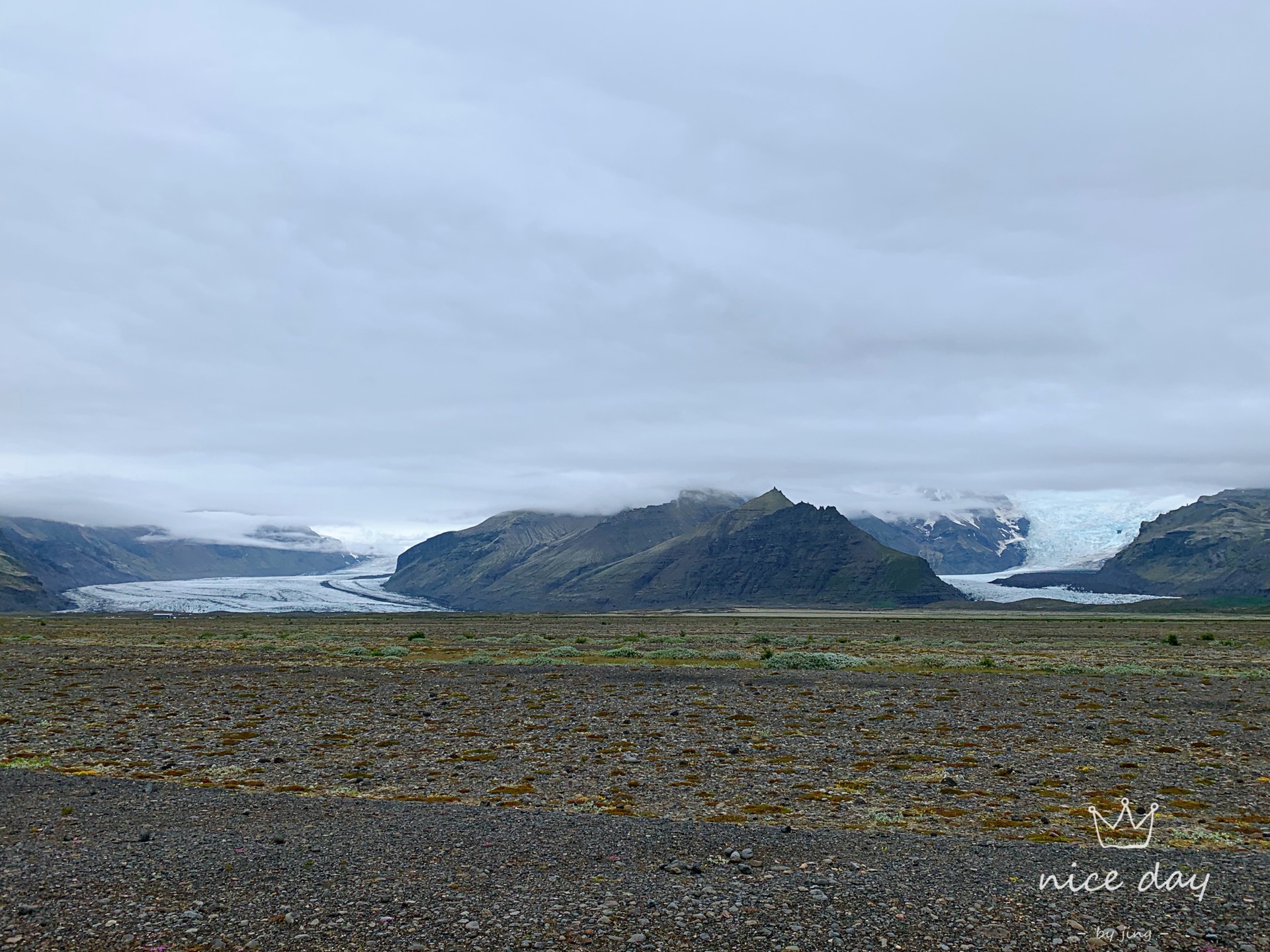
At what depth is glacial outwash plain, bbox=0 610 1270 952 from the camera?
992 cm

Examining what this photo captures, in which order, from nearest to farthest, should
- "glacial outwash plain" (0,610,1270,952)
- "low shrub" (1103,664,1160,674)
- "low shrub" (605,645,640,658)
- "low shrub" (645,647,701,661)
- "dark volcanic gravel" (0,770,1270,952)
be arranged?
"dark volcanic gravel" (0,770,1270,952) < "glacial outwash plain" (0,610,1270,952) < "low shrub" (1103,664,1160,674) < "low shrub" (645,647,701,661) < "low shrub" (605,645,640,658)

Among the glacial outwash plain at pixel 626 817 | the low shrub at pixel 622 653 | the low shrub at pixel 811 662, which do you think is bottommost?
the low shrub at pixel 622 653

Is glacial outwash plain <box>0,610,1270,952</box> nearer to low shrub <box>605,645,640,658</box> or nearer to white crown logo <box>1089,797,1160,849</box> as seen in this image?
white crown logo <box>1089,797,1160,849</box>

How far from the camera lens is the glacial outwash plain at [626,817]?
32.6ft

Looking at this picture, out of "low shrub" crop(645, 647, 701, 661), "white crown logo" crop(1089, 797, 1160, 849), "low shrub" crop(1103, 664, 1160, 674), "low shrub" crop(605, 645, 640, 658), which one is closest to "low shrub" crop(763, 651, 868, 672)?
"low shrub" crop(645, 647, 701, 661)

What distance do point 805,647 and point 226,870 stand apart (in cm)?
6518

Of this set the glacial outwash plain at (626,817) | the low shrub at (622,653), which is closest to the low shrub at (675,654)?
the low shrub at (622,653)

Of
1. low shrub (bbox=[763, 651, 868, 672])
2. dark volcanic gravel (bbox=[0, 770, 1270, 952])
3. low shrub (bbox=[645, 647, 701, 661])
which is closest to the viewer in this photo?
dark volcanic gravel (bbox=[0, 770, 1270, 952])

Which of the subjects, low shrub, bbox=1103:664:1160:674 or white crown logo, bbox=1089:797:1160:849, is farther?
A: low shrub, bbox=1103:664:1160:674

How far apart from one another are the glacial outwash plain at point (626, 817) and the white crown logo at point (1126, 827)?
193 mm

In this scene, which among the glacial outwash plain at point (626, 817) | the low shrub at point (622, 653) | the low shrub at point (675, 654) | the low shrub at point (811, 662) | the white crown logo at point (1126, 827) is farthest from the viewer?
the low shrub at point (622, 653)

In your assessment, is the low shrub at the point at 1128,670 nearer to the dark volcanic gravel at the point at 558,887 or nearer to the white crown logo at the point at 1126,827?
the white crown logo at the point at 1126,827

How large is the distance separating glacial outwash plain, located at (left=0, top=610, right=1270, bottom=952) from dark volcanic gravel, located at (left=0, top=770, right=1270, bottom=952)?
0.05m

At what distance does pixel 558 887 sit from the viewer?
11133 millimetres
